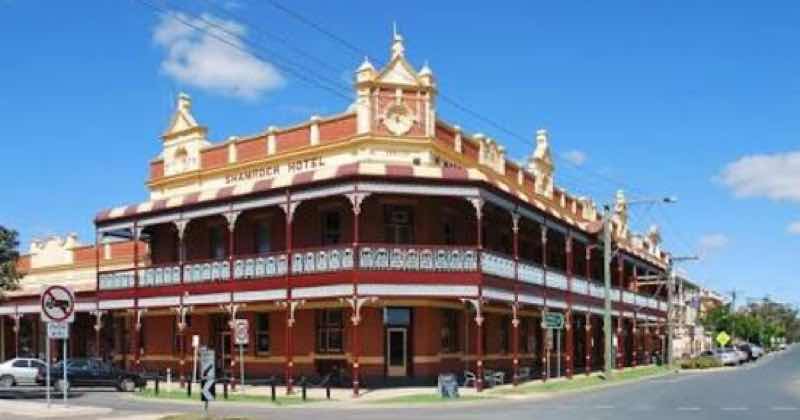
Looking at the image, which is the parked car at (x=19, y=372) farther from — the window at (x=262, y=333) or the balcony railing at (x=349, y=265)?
the window at (x=262, y=333)

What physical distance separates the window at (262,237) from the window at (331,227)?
297cm

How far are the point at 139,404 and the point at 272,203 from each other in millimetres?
8734

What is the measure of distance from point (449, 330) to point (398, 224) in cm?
470

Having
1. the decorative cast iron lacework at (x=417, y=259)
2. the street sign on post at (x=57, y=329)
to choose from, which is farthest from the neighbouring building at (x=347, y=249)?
the street sign on post at (x=57, y=329)

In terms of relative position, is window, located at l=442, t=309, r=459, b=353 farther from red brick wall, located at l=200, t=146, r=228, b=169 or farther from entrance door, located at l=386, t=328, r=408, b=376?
red brick wall, located at l=200, t=146, r=228, b=169

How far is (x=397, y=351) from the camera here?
121 feet

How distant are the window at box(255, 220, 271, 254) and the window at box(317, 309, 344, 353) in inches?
147

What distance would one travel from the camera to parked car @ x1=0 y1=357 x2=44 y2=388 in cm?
3909

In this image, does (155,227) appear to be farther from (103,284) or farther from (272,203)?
(272,203)

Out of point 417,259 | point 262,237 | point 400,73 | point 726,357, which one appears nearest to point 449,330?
point 417,259

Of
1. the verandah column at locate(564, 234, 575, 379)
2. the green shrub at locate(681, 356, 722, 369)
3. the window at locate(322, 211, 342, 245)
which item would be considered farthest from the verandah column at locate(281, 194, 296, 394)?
the green shrub at locate(681, 356, 722, 369)

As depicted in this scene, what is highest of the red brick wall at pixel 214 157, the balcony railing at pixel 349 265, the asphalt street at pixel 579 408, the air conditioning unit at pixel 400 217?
the red brick wall at pixel 214 157

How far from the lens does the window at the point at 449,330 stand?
38.1 meters

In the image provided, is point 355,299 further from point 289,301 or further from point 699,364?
point 699,364
